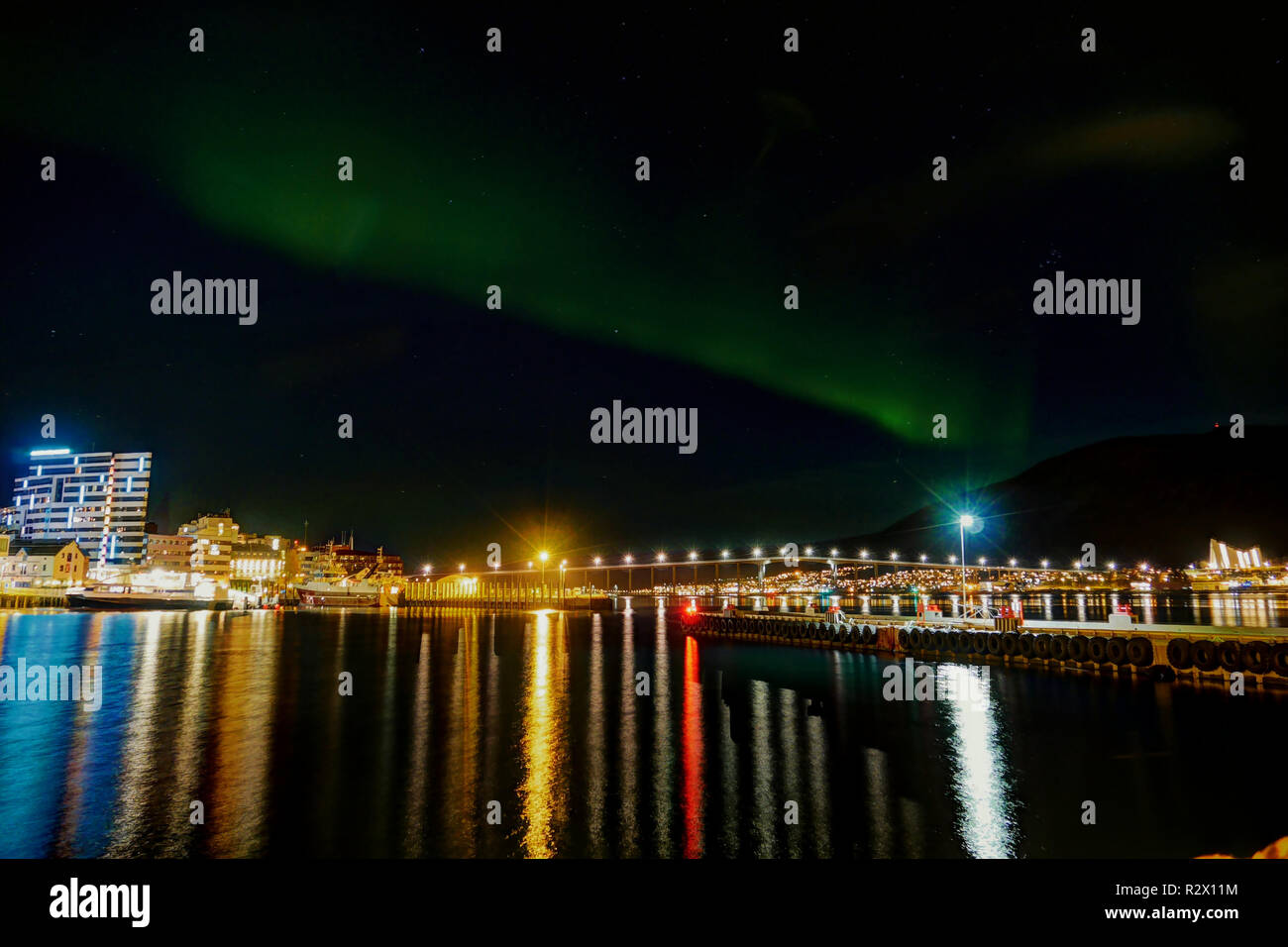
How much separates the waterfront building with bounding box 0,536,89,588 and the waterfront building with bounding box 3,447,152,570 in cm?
1489

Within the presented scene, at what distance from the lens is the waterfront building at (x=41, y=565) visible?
133 metres

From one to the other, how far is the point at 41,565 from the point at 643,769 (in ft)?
538

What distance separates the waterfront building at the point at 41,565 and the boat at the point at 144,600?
12051mm

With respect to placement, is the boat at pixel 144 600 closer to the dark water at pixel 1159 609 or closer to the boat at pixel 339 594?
the boat at pixel 339 594

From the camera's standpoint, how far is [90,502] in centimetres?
16112

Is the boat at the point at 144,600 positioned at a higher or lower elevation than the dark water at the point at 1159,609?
higher

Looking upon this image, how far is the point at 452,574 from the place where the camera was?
193625mm

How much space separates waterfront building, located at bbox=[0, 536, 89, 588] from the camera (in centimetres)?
13288

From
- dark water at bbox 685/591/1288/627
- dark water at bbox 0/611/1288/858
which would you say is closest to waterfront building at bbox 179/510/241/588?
dark water at bbox 685/591/1288/627

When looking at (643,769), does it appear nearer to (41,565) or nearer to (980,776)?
(980,776)

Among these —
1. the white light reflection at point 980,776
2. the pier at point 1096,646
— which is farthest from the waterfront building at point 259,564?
the white light reflection at point 980,776

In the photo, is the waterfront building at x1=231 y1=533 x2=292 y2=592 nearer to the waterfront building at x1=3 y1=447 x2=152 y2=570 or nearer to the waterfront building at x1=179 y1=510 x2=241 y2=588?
the waterfront building at x1=179 y1=510 x2=241 y2=588
